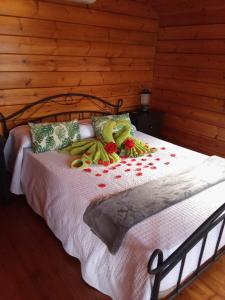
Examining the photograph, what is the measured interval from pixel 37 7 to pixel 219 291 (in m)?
2.86

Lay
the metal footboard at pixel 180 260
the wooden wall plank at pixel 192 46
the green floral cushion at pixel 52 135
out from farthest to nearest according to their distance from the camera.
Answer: the wooden wall plank at pixel 192 46, the green floral cushion at pixel 52 135, the metal footboard at pixel 180 260

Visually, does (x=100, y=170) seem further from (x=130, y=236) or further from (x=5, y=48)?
(x=5, y=48)

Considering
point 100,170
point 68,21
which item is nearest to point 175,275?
point 100,170

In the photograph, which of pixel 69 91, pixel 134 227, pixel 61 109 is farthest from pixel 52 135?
pixel 134 227

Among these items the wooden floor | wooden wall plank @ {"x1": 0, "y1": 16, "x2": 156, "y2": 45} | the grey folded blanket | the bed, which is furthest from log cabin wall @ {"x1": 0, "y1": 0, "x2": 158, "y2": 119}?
the grey folded blanket

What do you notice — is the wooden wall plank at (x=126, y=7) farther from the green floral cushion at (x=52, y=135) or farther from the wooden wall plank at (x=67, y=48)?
the green floral cushion at (x=52, y=135)

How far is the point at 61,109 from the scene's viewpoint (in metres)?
3.00

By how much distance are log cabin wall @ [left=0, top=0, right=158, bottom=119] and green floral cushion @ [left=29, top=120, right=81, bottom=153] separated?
45cm

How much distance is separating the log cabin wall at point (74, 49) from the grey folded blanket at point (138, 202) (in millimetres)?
1619

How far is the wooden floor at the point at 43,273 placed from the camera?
1646 millimetres

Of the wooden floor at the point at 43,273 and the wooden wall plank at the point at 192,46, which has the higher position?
the wooden wall plank at the point at 192,46

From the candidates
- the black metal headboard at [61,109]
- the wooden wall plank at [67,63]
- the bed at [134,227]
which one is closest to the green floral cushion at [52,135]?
the bed at [134,227]

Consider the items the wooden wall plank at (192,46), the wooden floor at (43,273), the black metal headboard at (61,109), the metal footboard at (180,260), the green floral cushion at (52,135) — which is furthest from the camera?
the wooden wall plank at (192,46)

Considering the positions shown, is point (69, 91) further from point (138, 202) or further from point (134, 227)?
point (134, 227)
